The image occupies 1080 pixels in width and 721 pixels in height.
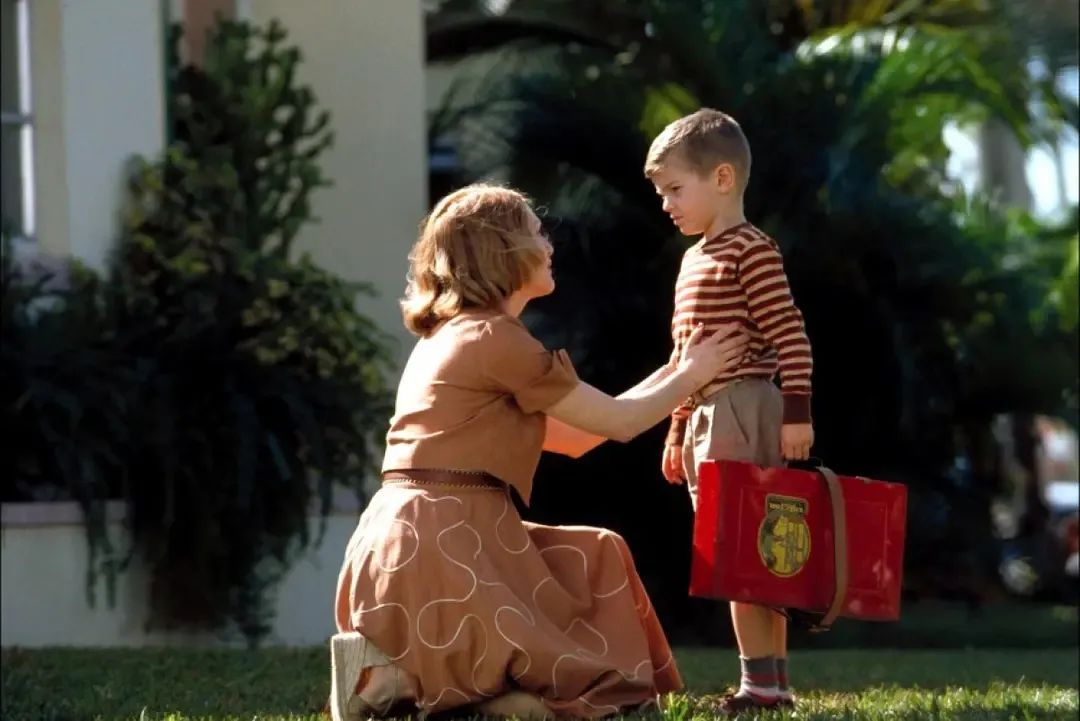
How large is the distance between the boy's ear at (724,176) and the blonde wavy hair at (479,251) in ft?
1.49

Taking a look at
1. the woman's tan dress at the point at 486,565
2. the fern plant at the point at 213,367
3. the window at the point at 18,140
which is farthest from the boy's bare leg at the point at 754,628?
the window at the point at 18,140

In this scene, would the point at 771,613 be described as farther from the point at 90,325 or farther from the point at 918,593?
the point at 918,593

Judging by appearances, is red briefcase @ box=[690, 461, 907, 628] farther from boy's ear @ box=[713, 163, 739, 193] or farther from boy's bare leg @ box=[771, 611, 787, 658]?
boy's ear @ box=[713, 163, 739, 193]

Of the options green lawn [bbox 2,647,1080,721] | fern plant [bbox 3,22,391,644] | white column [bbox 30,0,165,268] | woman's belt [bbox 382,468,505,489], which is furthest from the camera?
white column [bbox 30,0,165,268]

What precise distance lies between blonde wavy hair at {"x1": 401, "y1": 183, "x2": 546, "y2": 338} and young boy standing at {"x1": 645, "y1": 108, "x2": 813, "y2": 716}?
39 centimetres

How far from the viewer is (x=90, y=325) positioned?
26.2ft

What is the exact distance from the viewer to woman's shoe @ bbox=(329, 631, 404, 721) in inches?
170

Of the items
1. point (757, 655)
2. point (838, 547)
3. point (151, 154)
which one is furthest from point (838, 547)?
point (151, 154)

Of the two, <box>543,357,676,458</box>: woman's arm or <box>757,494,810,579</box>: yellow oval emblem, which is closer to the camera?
<box>757,494,810,579</box>: yellow oval emblem

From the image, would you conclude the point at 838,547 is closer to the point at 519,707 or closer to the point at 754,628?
the point at 754,628

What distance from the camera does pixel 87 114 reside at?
838 centimetres

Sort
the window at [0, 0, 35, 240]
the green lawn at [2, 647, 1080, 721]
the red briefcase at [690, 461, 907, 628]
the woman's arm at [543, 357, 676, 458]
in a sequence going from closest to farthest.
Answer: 1. the red briefcase at [690, 461, 907, 628]
2. the woman's arm at [543, 357, 676, 458]
3. the green lawn at [2, 647, 1080, 721]
4. the window at [0, 0, 35, 240]

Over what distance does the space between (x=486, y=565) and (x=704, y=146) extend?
1113 mm

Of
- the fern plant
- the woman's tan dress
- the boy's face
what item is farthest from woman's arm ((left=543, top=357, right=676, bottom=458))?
the fern plant
